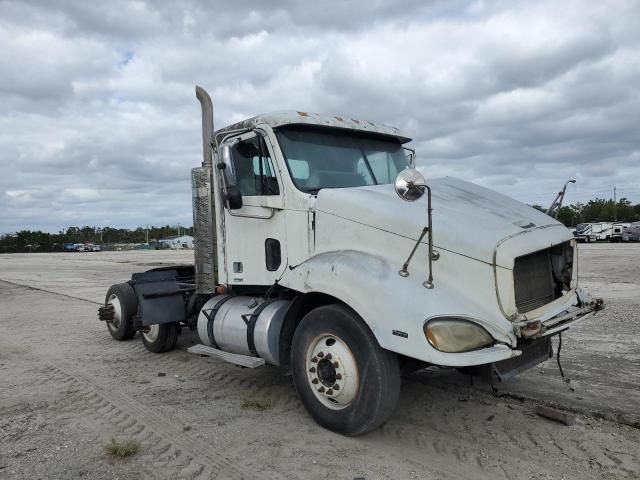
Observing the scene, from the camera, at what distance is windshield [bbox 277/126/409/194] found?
484 cm

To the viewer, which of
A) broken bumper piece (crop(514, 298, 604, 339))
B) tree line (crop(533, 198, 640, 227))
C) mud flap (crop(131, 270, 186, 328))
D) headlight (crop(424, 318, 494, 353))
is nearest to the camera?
headlight (crop(424, 318, 494, 353))

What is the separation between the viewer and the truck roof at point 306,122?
16.0 ft

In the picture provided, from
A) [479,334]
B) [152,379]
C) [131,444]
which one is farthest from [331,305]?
[152,379]

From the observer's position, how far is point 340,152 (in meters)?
5.14

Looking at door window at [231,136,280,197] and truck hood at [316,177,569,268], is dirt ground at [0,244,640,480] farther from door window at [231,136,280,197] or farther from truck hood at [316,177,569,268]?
door window at [231,136,280,197]

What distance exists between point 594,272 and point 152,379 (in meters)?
16.0

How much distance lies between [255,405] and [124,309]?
3793 mm

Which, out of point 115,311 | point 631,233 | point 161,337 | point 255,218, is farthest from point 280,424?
point 631,233

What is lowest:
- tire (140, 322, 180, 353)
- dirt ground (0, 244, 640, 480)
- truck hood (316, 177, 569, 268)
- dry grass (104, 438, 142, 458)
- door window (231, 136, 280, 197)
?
dirt ground (0, 244, 640, 480)

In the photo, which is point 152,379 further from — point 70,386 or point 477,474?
point 477,474

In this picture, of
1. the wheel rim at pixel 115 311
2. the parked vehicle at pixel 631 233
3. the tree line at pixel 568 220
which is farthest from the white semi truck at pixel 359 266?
the tree line at pixel 568 220

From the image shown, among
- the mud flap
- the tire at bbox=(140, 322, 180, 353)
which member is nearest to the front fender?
the mud flap

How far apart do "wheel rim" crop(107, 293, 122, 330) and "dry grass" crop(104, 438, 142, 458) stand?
4.16m

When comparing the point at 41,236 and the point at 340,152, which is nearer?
the point at 340,152
